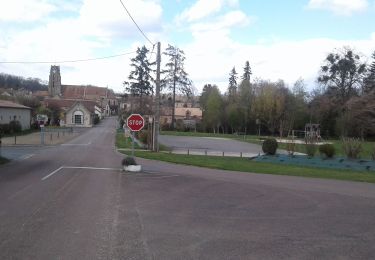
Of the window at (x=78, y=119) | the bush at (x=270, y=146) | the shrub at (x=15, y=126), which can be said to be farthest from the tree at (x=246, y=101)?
the bush at (x=270, y=146)

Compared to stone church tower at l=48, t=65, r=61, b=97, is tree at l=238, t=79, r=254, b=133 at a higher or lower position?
lower

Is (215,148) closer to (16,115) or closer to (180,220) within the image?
(16,115)

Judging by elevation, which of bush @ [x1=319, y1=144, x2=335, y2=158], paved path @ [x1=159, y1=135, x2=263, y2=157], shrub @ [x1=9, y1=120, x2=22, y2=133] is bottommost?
paved path @ [x1=159, y1=135, x2=263, y2=157]

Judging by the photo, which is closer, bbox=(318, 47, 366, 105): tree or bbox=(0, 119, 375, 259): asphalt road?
bbox=(0, 119, 375, 259): asphalt road

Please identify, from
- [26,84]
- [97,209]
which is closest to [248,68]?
A: [26,84]

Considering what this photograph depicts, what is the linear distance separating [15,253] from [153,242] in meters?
2.20

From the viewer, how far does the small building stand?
224 ft

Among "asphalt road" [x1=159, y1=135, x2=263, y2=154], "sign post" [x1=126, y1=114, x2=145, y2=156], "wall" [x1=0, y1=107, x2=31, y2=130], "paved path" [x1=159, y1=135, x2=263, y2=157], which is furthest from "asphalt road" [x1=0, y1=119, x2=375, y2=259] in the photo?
"wall" [x1=0, y1=107, x2=31, y2=130]

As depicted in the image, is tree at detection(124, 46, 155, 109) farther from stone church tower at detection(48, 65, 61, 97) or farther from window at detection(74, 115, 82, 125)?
stone church tower at detection(48, 65, 61, 97)

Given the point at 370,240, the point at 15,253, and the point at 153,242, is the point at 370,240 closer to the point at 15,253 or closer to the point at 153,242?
the point at 153,242

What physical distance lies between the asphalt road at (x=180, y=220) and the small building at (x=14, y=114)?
54.2 meters

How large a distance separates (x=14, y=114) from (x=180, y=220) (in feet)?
223

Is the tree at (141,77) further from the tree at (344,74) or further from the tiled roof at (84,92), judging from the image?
the tiled roof at (84,92)

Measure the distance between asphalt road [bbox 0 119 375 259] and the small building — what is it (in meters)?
54.2
